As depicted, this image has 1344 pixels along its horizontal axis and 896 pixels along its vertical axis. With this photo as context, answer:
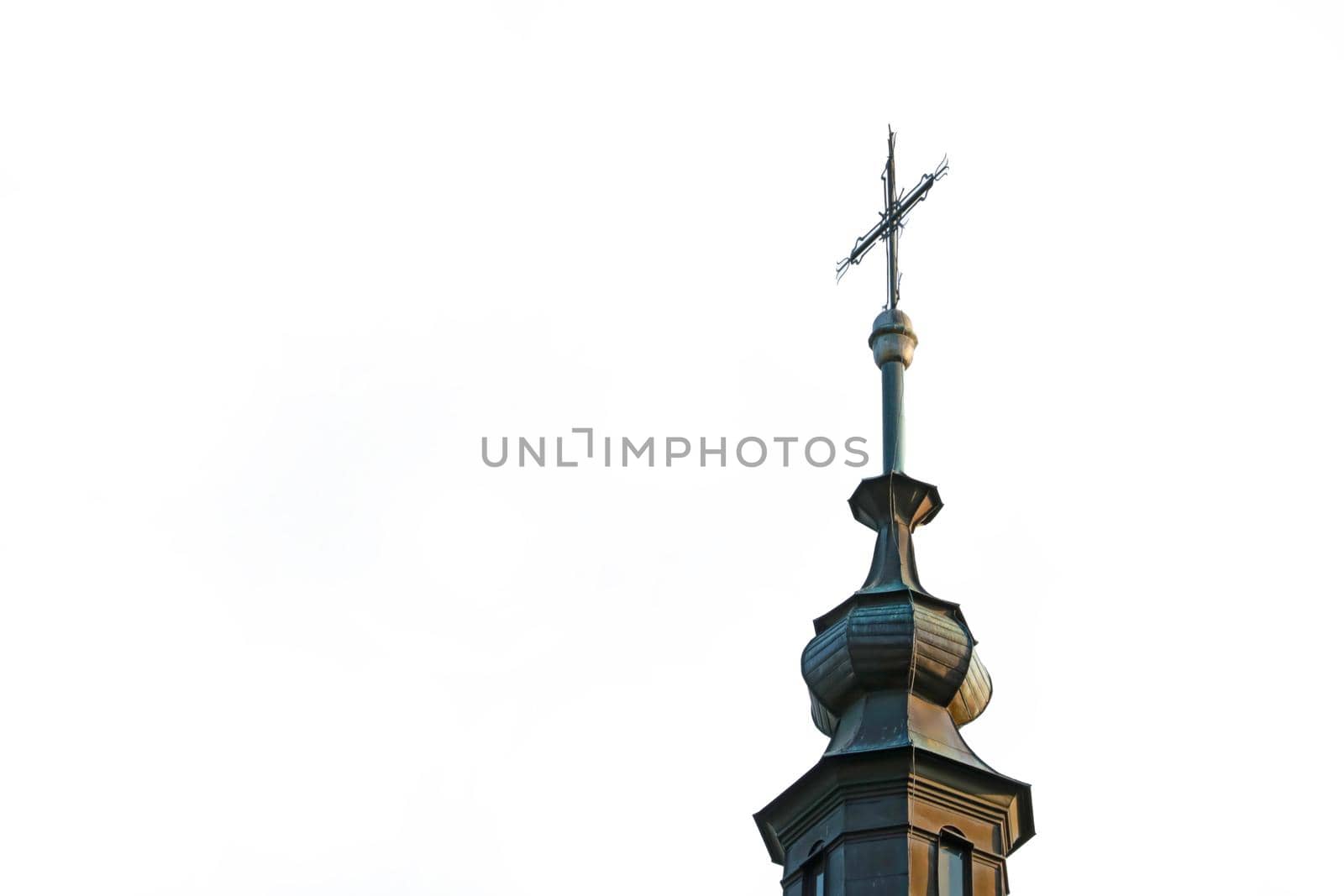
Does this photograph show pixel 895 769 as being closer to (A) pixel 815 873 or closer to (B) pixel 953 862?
(B) pixel 953 862

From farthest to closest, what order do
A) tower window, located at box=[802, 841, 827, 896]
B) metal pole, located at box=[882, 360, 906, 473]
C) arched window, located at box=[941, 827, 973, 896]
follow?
metal pole, located at box=[882, 360, 906, 473], tower window, located at box=[802, 841, 827, 896], arched window, located at box=[941, 827, 973, 896]

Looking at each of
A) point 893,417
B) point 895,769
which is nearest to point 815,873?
point 895,769

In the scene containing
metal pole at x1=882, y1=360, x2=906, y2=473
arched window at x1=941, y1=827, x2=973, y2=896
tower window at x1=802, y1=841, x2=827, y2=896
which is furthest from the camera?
metal pole at x1=882, y1=360, x2=906, y2=473

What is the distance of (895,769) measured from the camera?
31109 millimetres

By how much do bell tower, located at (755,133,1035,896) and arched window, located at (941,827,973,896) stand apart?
0.5 inches

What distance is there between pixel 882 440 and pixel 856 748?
5.99m

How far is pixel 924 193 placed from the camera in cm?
3712

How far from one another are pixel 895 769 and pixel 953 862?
3.93 feet

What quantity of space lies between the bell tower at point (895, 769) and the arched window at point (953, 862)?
1 centimetres

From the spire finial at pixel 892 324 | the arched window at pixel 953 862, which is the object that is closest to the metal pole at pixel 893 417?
the spire finial at pixel 892 324

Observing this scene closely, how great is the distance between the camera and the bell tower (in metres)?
30.7

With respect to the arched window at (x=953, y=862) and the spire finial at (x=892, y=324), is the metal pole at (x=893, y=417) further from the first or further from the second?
the arched window at (x=953, y=862)

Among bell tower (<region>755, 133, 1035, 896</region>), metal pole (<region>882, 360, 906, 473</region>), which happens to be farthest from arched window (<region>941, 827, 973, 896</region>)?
metal pole (<region>882, 360, 906, 473</region>)

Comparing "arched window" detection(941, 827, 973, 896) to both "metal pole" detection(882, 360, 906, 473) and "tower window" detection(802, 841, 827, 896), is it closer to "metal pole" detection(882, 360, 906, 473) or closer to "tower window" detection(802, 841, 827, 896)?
"tower window" detection(802, 841, 827, 896)
